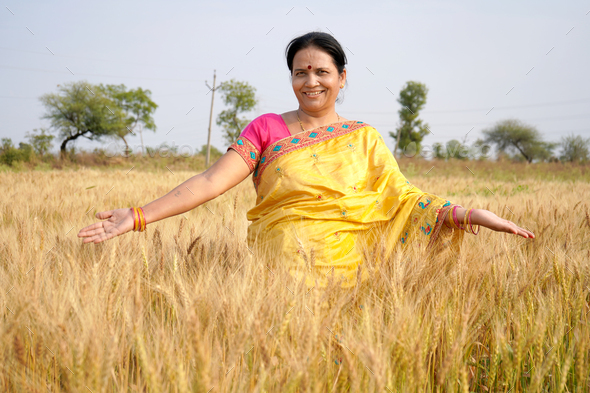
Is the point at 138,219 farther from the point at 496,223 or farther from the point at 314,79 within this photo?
the point at 496,223

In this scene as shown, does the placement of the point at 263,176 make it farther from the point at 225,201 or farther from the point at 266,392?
the point at 225,201

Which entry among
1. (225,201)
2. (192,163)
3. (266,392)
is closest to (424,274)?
(266,392)

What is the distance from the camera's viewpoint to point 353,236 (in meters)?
1.99

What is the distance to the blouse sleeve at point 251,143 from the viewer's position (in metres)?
2.02

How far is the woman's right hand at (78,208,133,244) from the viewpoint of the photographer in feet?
4.99

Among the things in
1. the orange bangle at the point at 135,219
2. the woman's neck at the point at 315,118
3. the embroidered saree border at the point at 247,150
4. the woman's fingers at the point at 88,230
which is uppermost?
the woman's neck at the point at 315,118

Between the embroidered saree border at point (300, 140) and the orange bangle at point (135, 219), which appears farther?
the embroidered saree border at point (300, 140)

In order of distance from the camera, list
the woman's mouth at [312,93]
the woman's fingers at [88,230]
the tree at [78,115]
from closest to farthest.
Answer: the woman's fingers at [88,230] → the woman's mouth at [312,93] → the tree at [78,115]

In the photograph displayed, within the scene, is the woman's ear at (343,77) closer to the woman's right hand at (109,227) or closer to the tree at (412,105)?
the woman's right hand at (109,227)

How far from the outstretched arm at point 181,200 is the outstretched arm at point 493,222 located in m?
1.12

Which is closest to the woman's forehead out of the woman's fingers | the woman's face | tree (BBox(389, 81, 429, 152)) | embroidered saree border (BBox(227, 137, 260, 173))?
the woman's face

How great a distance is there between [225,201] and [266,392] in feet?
11.8

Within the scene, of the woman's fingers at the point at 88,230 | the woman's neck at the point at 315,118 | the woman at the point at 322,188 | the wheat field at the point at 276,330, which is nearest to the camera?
the wheat field at the point at 276,330

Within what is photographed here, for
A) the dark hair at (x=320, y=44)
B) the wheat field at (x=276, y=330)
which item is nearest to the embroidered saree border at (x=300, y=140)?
the dark hair at (x=320, y=44)
